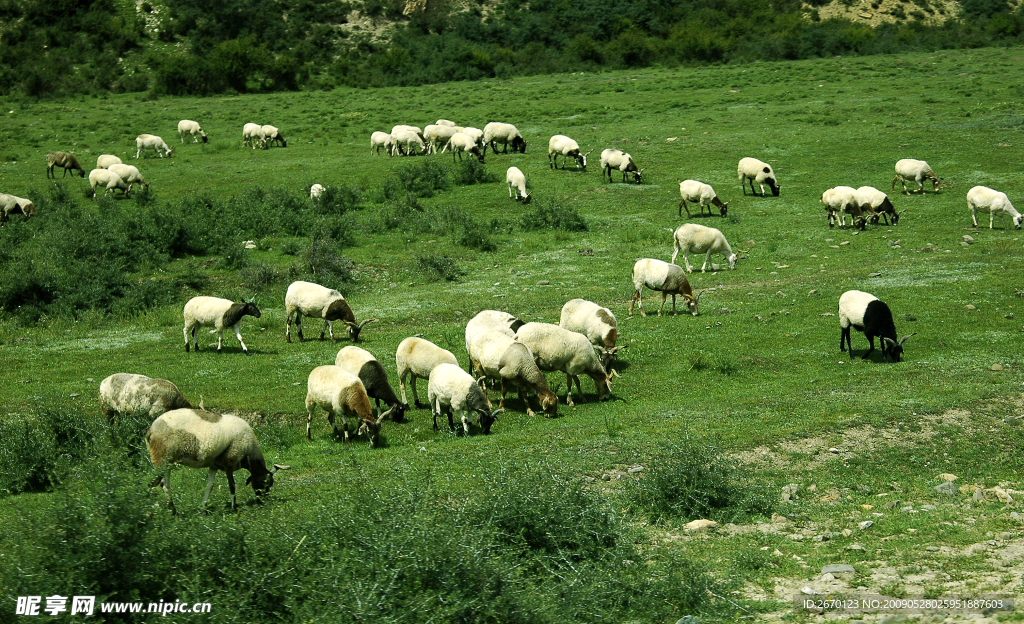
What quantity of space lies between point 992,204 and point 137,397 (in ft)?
85.6

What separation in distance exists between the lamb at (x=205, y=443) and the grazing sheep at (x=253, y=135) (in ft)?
122

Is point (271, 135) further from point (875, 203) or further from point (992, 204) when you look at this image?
point (992, 204)

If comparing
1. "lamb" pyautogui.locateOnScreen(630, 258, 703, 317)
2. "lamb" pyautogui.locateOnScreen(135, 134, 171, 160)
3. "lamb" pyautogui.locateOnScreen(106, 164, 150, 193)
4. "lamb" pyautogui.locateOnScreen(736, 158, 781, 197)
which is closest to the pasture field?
"lamb" pyautogui.locateOnScreen(630, 258, 703, 317)

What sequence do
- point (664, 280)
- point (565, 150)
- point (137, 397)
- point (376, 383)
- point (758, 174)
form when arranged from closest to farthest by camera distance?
point (137, 397), point (376, 383), point (664, 280), point (758, 174), point (565, 150)

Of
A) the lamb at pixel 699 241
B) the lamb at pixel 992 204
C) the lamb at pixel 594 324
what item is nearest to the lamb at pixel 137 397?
the lamb at pixel 594 324

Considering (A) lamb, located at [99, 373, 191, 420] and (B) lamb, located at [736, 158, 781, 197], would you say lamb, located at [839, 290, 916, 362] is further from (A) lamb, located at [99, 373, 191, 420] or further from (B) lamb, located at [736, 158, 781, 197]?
(B) lamb, located at [736, 158, 781, 197]

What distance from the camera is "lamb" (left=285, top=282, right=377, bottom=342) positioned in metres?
19.9

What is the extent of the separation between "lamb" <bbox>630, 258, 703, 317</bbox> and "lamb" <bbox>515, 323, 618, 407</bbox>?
5126mm

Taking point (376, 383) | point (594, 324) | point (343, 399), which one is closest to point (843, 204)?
point (594, 324)

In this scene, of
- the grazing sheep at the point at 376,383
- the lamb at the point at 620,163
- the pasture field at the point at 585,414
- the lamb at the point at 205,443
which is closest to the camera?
the pasture field at the point at 585,414

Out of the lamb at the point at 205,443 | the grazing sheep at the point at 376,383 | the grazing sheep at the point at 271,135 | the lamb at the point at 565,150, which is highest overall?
the grazing sheep at the point at 271,135

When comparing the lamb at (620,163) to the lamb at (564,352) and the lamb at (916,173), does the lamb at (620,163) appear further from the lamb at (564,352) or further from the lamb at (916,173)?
the lamb at (564,352)

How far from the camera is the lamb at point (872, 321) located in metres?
17.1

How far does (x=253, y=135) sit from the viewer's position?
46125mm
